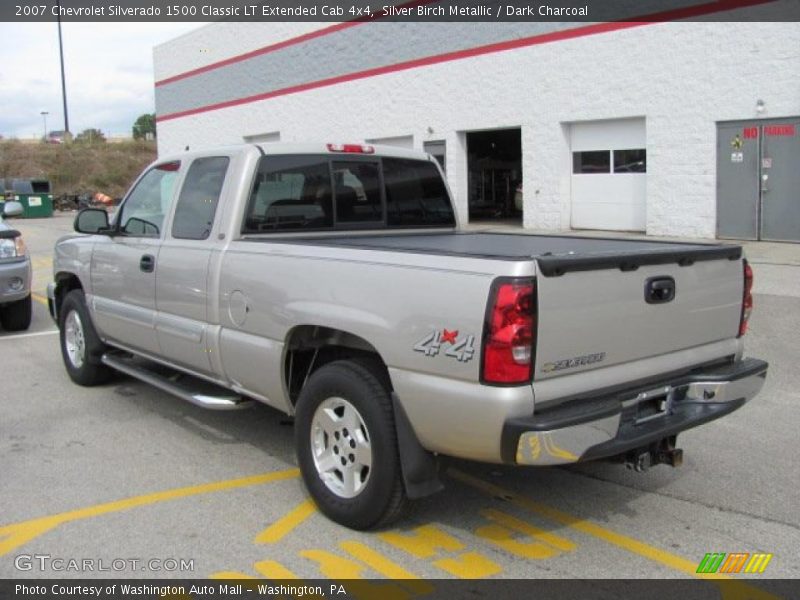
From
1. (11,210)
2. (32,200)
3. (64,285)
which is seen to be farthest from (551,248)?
(32,200)

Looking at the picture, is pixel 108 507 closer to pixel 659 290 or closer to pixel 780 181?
pixel 659 290

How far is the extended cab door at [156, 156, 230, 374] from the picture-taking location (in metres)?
5.04

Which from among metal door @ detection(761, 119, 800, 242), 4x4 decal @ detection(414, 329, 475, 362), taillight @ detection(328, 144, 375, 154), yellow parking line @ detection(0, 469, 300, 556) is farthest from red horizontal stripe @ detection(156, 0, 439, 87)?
4x4 decal @ detection(414, 329, 475, 362)

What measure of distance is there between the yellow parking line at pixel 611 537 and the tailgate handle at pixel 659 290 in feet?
3.91

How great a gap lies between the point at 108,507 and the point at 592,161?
16.9 metres

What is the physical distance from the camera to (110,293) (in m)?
6.23

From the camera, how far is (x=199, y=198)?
5.38m

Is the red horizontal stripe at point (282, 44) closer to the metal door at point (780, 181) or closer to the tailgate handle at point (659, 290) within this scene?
the metal door at point (780, 181)

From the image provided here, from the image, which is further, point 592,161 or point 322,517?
point 592,161

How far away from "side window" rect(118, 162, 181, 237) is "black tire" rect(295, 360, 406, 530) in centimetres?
219

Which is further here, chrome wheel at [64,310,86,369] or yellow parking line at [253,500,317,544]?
chrome wheel at [64,310,86,369]

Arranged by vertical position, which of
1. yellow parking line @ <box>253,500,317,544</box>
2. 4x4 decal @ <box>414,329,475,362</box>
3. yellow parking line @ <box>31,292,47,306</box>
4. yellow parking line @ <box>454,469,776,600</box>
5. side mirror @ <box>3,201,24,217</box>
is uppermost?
side mirror @ <box>3,201,24,217</box>

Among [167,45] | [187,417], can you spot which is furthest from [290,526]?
[167,45]

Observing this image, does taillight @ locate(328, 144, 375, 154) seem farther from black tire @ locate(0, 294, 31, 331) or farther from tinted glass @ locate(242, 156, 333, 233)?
black tire @ locate(0, 294, 31, 331)
